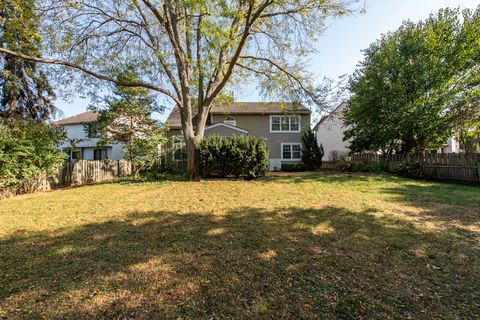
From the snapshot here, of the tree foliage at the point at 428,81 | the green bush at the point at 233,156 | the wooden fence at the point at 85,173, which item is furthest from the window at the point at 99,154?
the tree foliage at the point at 428,81

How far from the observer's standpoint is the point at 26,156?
9.10 metres

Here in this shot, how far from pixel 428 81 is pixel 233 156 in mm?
12473

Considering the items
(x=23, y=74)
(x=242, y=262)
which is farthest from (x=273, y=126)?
(x=242, y=262)

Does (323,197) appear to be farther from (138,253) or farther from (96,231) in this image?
(96,231)

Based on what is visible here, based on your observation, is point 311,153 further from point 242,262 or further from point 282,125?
point 242,262

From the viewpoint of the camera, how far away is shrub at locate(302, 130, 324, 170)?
20016 millimetres

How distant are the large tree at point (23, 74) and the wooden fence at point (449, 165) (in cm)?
1949

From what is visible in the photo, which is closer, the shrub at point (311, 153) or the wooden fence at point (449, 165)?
the wooden fence at point (449, 165)

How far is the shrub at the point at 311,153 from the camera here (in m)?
20.0

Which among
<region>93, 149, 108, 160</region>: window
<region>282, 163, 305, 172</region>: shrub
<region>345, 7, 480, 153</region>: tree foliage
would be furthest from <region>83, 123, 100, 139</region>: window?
<region>345, 7, 480, 153</region>: tree foliage

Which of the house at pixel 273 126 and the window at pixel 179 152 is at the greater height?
the house at pixel 273 126

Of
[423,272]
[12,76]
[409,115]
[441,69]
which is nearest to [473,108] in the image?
[441,69]

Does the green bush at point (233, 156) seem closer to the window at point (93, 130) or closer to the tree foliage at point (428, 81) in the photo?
the window at point (93, 130)

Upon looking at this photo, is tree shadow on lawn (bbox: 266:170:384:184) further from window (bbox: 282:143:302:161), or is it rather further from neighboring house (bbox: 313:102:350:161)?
neighboring house (bbox: 313:102:350:161)
